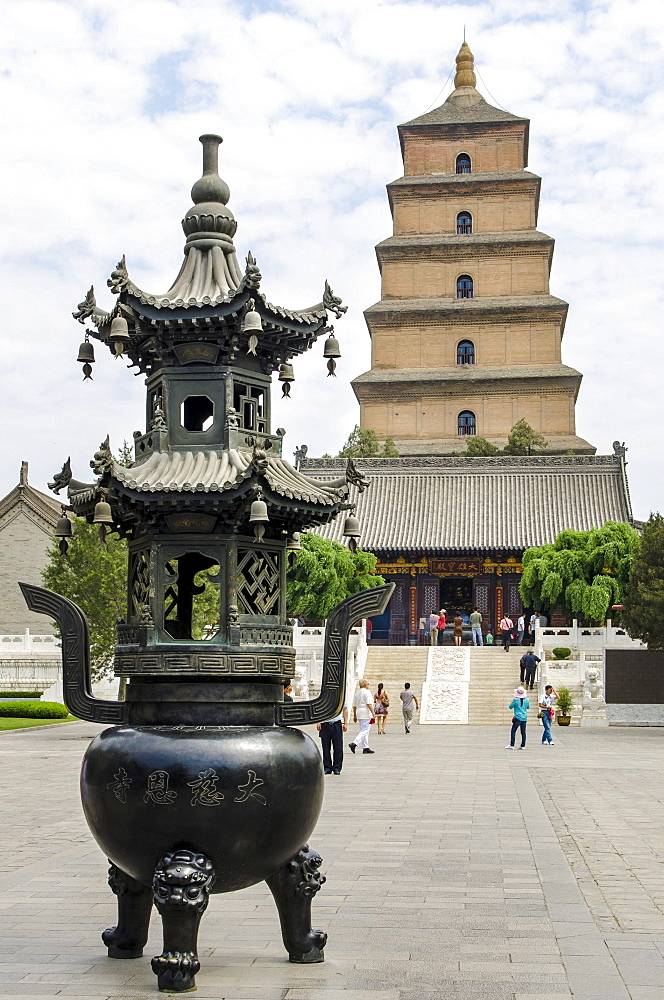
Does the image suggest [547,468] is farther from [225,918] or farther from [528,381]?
[225,918]

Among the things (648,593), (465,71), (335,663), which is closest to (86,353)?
(335,663)

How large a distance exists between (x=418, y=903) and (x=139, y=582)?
10.3ft

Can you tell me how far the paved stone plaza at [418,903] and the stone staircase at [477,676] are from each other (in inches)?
599


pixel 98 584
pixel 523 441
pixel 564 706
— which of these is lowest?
pixel 564 706

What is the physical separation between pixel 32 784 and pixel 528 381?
3582 centimetres

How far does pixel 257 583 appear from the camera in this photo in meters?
7.88

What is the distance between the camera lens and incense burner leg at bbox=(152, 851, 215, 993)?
650 cm

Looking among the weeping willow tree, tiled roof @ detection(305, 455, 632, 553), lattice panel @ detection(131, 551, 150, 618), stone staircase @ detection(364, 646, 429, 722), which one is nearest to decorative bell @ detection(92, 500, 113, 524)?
lattice panel @ detection(131, 551, 150, 618)

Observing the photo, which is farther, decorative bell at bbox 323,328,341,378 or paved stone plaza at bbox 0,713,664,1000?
decorative bell at bbox 323,328,341,378

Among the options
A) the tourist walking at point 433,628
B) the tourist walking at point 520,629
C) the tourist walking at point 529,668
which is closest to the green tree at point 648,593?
the tourist walking at point 529,668

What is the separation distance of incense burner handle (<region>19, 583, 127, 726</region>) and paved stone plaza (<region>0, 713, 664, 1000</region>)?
1.43 m

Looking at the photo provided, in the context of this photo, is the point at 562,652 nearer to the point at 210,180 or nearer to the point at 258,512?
the point at 210,180

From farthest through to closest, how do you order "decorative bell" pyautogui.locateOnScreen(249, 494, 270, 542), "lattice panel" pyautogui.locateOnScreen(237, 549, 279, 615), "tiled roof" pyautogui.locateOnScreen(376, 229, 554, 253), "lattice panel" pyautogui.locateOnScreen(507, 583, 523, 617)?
"tiled roof" pyautogui.locateOnScreen(376, 229, 554, 253)
"lattice panel" pyautogui.locateOnScreen(507, 583, 523, 617)
"lattice panel" pyautogui.locateOnScreen(237, 549, 279, 615)
"decorative bell" pyautogui.locateOnScreen(249, 494, 270, 542)

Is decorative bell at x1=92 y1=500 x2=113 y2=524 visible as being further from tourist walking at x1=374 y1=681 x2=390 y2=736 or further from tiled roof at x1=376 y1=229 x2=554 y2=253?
tiled roof at x1=376 y1=229 x2=554 y2=253
